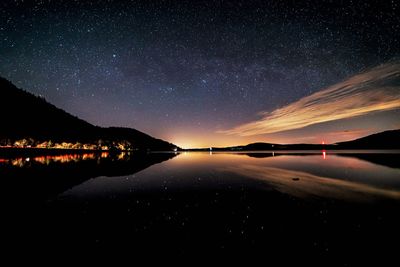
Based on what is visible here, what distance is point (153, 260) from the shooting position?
20.3 ft

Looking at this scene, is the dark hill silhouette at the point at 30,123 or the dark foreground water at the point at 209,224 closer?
the dark foreground water at the point at 209,224

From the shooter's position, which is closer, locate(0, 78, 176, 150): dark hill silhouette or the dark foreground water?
the dark foreground water

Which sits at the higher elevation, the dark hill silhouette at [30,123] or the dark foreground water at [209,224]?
the dark hill silhouette at [30,123]

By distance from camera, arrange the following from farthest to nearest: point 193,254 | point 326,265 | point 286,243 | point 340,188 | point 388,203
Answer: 1. point 340,188
2. point 388,203
3. point 286,243
4. point 193,254
5. point 326,265

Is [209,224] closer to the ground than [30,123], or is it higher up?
closer to the ground

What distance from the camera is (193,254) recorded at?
257 inches

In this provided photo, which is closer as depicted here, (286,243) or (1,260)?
(1,260)

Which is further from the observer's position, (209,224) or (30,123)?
(30,123)

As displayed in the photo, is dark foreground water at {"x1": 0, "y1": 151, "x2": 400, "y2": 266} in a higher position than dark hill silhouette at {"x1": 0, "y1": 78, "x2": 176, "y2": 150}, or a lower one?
lower

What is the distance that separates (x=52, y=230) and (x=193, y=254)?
5981 millimetres

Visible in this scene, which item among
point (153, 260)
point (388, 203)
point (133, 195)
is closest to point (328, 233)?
point (153, 260)

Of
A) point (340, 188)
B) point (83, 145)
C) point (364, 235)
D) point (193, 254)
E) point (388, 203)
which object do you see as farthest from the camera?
point (83, 145)

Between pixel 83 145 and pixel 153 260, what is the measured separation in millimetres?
181318

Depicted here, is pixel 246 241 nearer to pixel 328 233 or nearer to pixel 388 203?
Result: pixel 328 233
